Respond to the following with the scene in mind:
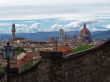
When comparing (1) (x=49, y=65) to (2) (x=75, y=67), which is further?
(1) (x=49, y=65)

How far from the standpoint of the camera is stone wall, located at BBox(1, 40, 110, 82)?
37.8 feet

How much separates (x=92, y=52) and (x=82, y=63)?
0.45 m

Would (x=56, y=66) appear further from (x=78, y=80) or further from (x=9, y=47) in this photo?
(x=9, y=47)

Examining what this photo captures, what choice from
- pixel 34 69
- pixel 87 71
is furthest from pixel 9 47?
pixel 87 71

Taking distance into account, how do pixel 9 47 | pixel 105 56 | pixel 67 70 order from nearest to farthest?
pixel 105 56
pixel 67 70
pixel 9 47

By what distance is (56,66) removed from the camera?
41.2 feet

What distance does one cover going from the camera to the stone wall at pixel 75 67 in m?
11.5

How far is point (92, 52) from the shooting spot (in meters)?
11.7

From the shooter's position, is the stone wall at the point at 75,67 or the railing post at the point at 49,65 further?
the railing post at the point at 49,65

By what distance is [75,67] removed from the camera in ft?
39.7

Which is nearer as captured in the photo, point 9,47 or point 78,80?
point 78,80

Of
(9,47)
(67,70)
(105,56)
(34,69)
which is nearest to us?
(105,56)

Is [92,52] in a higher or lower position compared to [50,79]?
higher

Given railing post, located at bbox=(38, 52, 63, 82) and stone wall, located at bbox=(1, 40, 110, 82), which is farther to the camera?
railing post, located at bbox=(38, 52, 63, 82)
